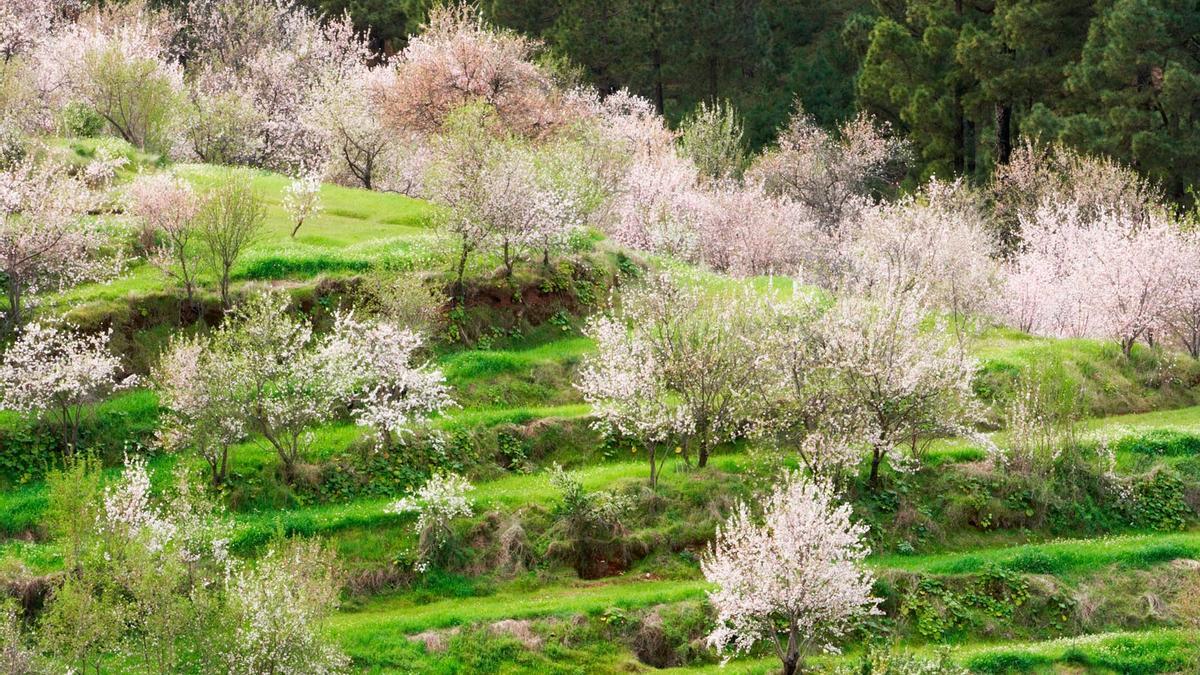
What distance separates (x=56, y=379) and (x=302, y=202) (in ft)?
54.5

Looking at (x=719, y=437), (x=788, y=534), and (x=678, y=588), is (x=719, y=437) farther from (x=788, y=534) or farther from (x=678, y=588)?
(x=788, y=534)

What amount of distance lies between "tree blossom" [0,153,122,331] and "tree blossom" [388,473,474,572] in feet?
47.9

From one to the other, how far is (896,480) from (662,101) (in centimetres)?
5700

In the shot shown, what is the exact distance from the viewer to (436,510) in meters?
34.2

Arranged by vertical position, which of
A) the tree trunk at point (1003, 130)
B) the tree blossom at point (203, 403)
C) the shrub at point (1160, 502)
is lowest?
the shrub at point (1160, 502)

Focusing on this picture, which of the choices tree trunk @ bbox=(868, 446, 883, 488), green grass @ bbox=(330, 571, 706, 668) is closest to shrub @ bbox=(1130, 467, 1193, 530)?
tree trunk @ bbox=(868, 446, 883, 488)

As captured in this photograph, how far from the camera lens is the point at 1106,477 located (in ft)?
129

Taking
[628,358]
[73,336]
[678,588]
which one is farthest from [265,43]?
[678,588]

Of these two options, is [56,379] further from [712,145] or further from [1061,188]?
[712,145]

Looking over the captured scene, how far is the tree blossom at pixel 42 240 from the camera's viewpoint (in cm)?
3919

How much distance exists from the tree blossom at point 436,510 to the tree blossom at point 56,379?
968cm

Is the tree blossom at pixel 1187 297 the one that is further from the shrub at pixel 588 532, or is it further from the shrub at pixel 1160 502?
the shrub at pixel 588 532

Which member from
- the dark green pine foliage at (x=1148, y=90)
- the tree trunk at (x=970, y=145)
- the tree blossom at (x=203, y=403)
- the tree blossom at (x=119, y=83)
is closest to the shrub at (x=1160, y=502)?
the dark green pine foliage at (x=1148, y=90)

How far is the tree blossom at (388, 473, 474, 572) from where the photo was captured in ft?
111
